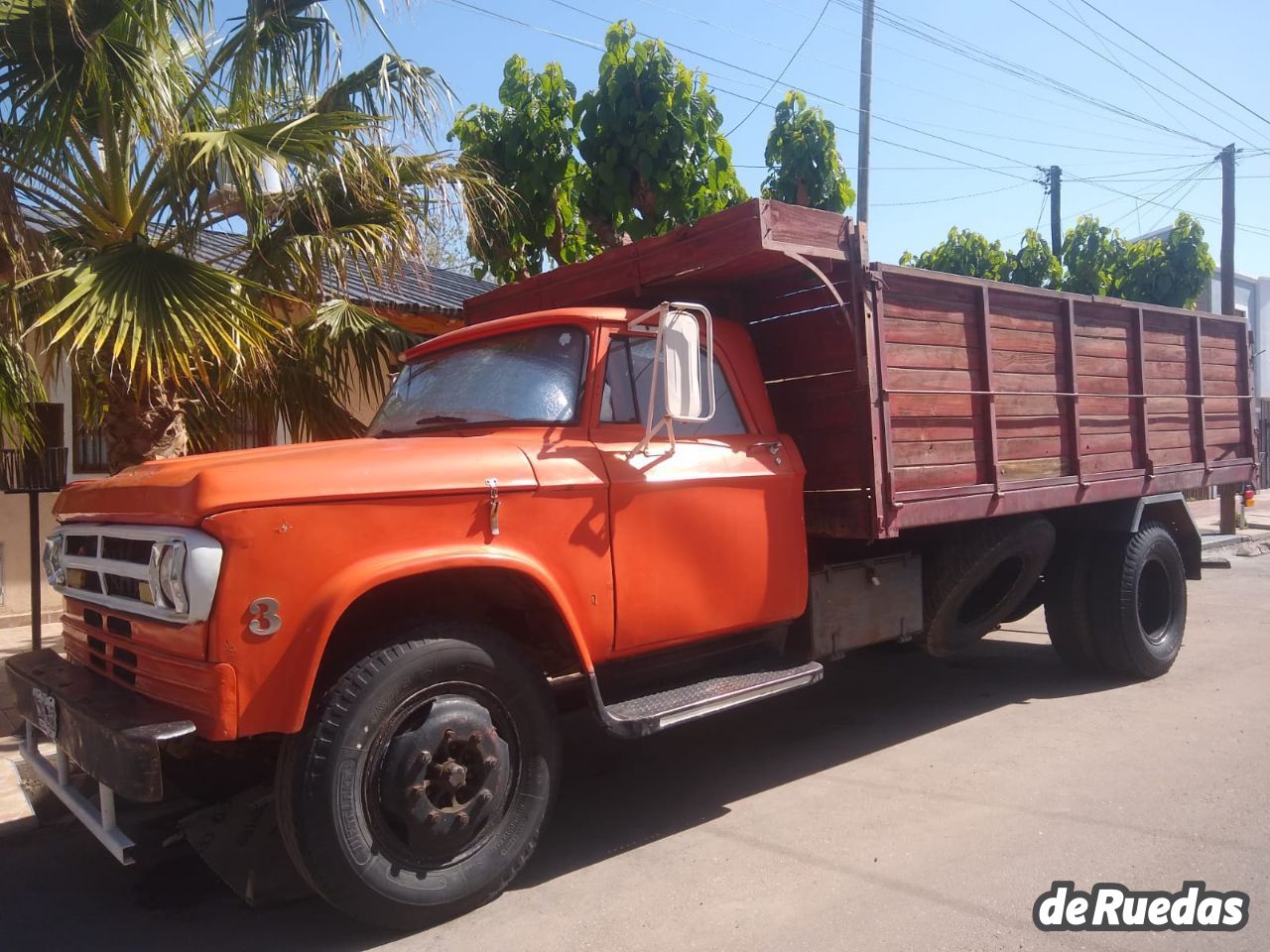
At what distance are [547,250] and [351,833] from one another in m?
6.74

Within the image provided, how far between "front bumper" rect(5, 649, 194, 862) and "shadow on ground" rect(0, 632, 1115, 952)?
48 centimetres

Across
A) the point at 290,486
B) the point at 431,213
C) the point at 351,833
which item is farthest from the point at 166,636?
the point at 431,213

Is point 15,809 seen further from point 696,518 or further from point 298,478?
point 696,518

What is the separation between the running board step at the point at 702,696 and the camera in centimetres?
360

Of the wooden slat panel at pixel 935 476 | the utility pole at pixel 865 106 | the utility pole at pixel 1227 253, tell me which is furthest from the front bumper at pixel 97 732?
the utility pole at pixel 1227 253

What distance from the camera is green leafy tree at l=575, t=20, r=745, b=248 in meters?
7.67

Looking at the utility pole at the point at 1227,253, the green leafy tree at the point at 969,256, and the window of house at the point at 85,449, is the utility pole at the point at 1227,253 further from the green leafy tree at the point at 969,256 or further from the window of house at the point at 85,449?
the window of house at the point at 85,449

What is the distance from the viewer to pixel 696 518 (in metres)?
4.07

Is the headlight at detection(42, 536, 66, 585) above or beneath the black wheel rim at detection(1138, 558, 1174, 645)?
above

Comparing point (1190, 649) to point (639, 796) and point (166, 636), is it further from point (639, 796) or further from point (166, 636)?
point (166, 636)

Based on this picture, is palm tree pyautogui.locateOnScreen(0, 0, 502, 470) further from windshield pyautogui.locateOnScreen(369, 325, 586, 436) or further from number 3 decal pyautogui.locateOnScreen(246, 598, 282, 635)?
number 3 decal pyautogui.locateOnScreen(246, 598, 282, 635)

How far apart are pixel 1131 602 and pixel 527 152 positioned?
19.1 feet

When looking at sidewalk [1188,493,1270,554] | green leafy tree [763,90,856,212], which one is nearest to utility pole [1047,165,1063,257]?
sidewalk [1188,493,1270,554]

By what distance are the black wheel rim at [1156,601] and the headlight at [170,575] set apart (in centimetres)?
599
